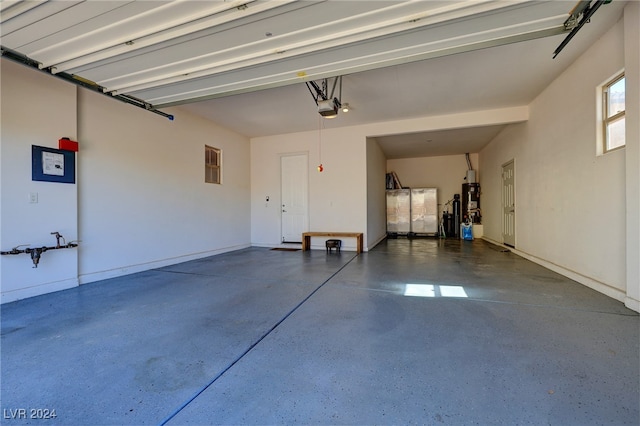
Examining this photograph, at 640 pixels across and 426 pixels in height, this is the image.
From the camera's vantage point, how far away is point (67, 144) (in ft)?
10.7

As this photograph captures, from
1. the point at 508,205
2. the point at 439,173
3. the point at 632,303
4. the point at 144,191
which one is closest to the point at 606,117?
the point at 632,303

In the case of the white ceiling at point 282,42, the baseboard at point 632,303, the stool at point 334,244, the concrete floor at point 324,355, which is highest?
the white ceiling at point 282,42

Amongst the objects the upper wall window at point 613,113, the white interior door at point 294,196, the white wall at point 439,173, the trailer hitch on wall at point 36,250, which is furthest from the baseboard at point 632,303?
the white wall at point 439,173

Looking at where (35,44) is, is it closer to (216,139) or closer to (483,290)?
(216,139)

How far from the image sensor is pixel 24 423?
124cm

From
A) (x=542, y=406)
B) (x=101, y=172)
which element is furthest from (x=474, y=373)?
(x=101, y=172)

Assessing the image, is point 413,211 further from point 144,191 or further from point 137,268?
point 137,268

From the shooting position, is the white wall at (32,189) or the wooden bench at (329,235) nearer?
the white wall at (32,189)

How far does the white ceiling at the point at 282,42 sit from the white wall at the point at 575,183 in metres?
0.34

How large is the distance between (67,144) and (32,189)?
0.65m

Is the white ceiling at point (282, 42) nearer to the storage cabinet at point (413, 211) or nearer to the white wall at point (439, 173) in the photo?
the storage cabinet at point (413, 211)

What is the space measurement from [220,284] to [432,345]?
2718 mm

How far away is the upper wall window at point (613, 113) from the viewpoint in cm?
285

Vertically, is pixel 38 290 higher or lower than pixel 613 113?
lower
